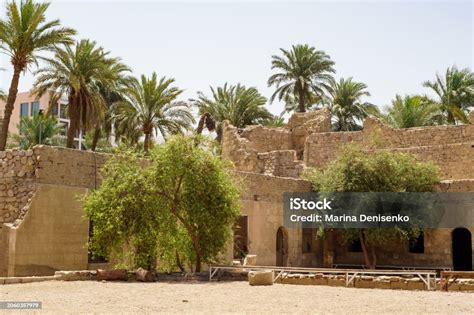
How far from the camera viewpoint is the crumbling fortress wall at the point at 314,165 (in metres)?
24.1

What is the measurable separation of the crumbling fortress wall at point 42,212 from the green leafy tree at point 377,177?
1062cm

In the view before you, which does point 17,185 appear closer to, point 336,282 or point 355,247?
point 336,282

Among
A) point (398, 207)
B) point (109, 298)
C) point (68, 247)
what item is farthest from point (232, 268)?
point (398, 207)

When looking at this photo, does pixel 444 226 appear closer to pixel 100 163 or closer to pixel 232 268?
pixel 232 268

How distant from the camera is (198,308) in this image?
1027 cm

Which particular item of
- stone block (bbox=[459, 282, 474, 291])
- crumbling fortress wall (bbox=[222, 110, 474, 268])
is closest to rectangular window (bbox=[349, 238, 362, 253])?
crumbling fortress wall (bbox=[222, 110, 474, 268])

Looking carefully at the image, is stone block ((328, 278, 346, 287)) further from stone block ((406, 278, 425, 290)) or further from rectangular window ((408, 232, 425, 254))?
rectangular window ((408, 232, 425, 254))

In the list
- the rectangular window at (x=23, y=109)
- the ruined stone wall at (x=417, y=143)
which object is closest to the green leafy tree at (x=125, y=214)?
the ruined stone wall at (x=417, y=143)

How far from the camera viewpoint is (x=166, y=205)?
56.1 ft

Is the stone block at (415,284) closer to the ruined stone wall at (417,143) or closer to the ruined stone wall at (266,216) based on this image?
the ruined stone wall at (266,216)

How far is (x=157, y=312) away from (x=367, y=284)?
Result: 7109mm

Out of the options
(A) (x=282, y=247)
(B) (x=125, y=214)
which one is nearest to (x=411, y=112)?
(A) (x=282, y=247)
